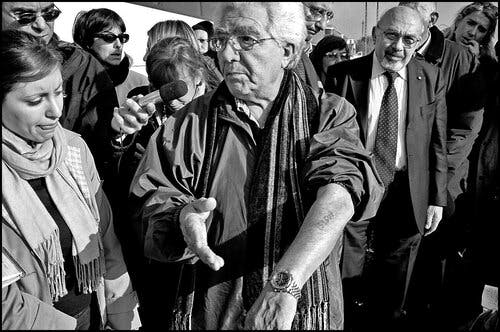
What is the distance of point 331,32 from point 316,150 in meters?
3.44

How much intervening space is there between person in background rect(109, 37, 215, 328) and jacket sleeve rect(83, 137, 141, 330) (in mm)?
124

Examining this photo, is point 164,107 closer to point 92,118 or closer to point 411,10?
point 92,118

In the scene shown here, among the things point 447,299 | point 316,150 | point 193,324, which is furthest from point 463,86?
point 193,324

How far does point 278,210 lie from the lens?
172cm

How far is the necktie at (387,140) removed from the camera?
3.12m

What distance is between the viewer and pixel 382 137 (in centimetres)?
313

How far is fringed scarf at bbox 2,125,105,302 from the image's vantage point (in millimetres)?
1894

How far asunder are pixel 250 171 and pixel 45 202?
2.73 ft

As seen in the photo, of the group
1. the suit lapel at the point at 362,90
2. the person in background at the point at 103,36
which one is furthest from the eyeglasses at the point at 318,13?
the person in background at the point at 103,36

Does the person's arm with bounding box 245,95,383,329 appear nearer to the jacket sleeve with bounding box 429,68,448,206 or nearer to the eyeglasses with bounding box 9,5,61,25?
the jacket sleeve with bounding box 429,68,448,206

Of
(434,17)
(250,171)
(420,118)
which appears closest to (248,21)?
(250,171)

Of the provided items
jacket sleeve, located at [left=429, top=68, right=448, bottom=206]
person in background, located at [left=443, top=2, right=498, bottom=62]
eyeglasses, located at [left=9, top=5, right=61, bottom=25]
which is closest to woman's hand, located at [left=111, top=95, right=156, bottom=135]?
eyeglasses, located at [left=9, top=5, right=61, bottom=25]

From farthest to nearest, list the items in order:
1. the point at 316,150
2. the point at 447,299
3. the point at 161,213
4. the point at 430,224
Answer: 1. the point at 447,299
2. the point at 430,224
3. the point at 316,150
4. the point at 161,213

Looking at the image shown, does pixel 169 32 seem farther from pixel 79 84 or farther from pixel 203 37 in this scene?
pixel 203 37
